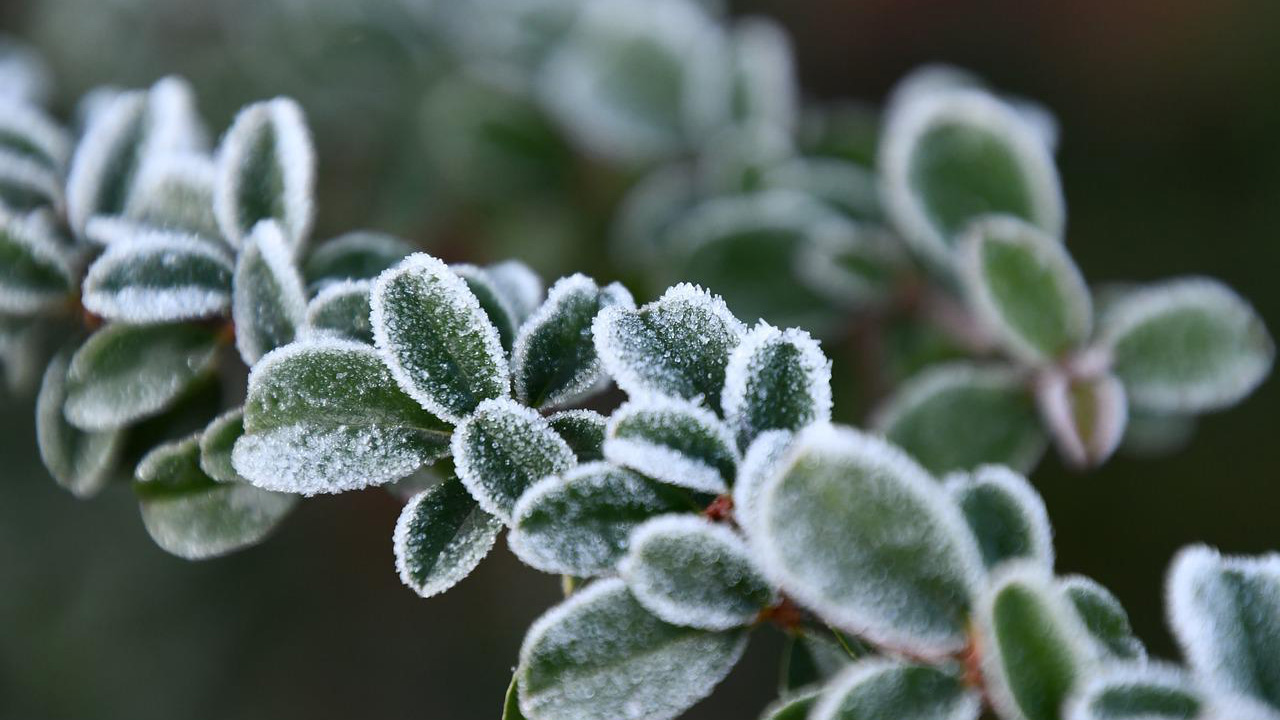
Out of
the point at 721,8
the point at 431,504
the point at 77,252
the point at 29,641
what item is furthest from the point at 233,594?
the point at 721,8

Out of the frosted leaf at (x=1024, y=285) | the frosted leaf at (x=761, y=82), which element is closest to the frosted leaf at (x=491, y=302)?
the frosted leaf at (x=1024, y=285)

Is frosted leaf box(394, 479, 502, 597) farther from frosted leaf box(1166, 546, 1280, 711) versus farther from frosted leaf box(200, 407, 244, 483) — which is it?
frosted leaf box(1166, 546, 1280, 711)

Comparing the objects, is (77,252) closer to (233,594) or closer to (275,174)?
(275,174)

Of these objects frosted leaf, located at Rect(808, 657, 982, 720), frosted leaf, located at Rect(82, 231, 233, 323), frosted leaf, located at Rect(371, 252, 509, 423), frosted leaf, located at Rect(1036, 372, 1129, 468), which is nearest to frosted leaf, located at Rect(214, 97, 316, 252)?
frosted leaf, located at Rect(82, 231, 233, 323)

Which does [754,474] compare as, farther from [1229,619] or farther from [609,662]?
[1229,619]

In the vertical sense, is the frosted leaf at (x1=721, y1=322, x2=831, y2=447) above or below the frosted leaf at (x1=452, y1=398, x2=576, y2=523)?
above
